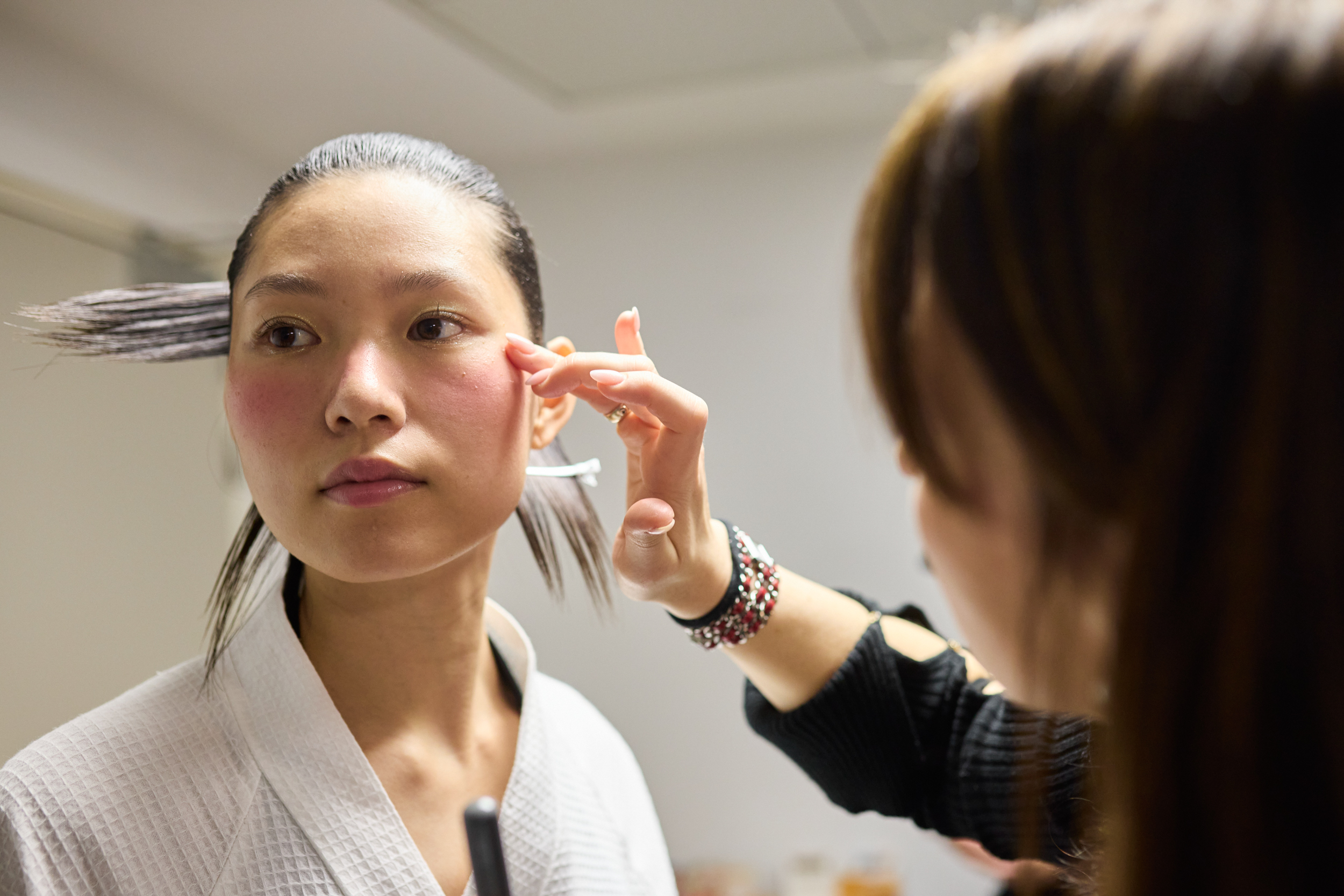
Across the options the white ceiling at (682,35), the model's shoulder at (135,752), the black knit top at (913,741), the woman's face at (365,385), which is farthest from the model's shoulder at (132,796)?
the white ceiling at (682,35)

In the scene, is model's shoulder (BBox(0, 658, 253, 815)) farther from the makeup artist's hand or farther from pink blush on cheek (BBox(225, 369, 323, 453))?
the makeup artist's hand

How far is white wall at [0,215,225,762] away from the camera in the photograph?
33.5 inches

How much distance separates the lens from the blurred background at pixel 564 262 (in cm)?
96

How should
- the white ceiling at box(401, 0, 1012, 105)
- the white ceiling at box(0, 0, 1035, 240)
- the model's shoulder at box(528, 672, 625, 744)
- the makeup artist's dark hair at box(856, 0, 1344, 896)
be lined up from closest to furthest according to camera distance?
the makeup artist's dark hair at box(856, 0, 1344, 896), the model's shoulder at box(528, 672, 625, 744), the white ceiling at box(0, 0, 1035, 240), the white ceiling at box(401, 0, 1012, 105)

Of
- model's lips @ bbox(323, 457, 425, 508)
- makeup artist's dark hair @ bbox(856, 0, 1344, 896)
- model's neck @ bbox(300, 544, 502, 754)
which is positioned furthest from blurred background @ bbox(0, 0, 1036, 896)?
model's lips @ bbox(323, 457, 425, 508)

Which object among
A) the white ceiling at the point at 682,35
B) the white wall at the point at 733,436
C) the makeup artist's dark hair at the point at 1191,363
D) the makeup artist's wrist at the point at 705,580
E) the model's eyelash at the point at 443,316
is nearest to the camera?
the makeup artist's dark hair at the point at 1191,363

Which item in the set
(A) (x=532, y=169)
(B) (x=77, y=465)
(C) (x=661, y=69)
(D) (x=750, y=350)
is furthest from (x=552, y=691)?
(A) (x=532, y=169)

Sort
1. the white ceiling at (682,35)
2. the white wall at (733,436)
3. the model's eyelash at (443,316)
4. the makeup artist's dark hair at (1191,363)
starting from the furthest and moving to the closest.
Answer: the white wall at (733,436) → the white ceiling at (682,35) → the model's eyelash at (443,316) → the makeup artist's dark hair at (1191,363)

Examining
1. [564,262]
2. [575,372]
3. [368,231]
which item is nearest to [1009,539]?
[575,372]

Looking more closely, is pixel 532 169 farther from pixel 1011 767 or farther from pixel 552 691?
pixel 1011 767

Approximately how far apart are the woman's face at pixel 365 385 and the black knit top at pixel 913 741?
0.37 metres

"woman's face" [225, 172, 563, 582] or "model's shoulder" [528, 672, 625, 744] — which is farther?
"model's shoulder" [528, 672, 625, 744]

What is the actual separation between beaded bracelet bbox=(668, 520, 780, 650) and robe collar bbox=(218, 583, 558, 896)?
20cm

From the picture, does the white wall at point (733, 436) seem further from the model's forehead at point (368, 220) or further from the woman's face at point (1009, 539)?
the woman's face at point (1009, 539)
